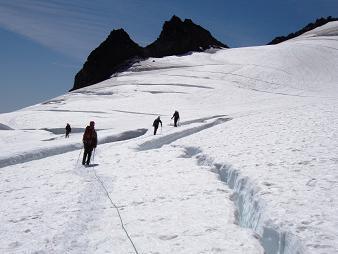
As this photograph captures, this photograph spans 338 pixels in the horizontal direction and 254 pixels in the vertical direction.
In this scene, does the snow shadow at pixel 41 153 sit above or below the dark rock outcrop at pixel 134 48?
below

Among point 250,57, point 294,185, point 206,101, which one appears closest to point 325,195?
point 294,185

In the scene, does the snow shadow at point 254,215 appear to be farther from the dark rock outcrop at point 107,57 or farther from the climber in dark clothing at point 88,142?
the dark rock outcrop at point 107,57

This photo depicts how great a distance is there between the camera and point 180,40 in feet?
352

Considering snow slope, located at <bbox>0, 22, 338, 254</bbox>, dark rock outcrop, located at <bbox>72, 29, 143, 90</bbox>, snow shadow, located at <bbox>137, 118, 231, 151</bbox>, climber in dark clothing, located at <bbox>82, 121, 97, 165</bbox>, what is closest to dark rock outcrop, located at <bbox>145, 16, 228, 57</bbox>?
dark rock outcrop, located at <bbox>72, 29, 143, 90</bbox>

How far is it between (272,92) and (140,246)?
171ft

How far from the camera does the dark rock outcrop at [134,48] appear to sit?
10456cm

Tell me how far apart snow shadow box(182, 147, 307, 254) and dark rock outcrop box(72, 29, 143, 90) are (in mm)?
91590

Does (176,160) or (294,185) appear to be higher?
(294,185)

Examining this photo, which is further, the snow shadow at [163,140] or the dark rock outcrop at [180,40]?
the dark rock outcrop at [180,40]

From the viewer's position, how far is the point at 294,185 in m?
9.39

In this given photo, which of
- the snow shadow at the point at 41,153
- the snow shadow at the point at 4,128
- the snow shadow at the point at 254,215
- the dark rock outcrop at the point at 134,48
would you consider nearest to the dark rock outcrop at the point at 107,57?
the dark rock outcrop at the point at 134,48

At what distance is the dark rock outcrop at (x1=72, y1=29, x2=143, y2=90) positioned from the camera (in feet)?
345

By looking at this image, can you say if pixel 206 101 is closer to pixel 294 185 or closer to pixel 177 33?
pixel 294 185

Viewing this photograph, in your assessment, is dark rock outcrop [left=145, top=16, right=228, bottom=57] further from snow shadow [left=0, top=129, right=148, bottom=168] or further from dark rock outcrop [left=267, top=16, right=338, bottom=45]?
snow shadow [left=0, top=129, right=148, bottom=168]
